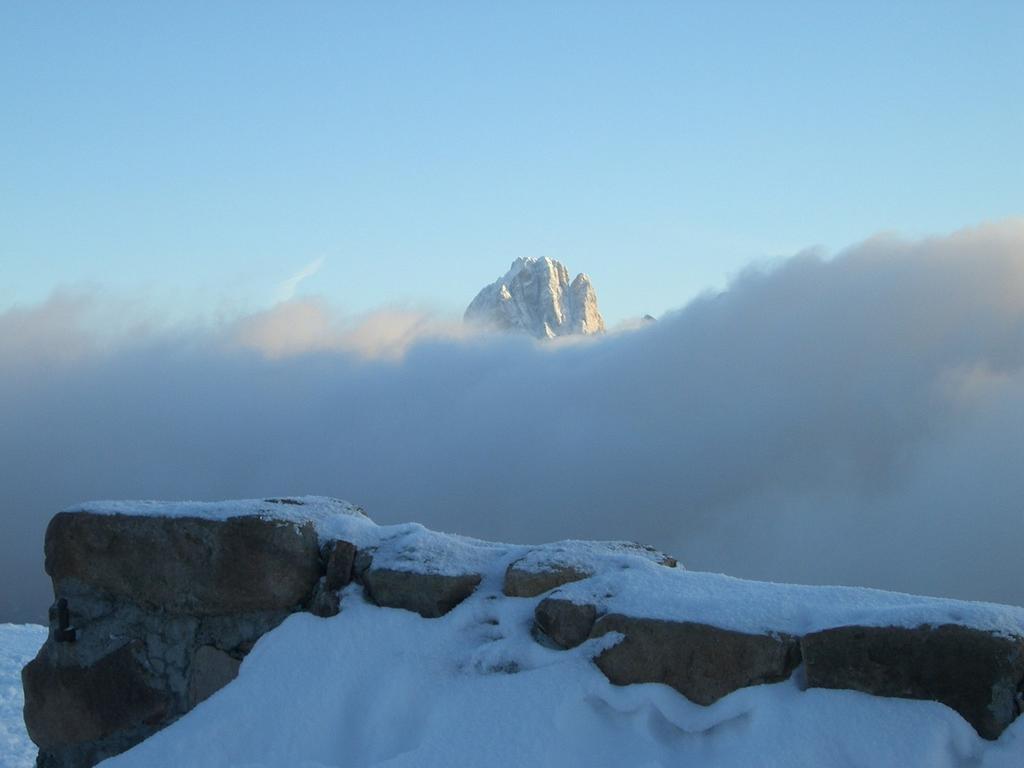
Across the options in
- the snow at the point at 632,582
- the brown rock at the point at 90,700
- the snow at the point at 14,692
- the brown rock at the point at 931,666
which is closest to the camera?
the brown rock at the point at 931,666

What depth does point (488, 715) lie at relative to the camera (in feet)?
9.73

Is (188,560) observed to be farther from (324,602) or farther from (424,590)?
(424,590)

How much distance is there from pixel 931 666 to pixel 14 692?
5.88 meters

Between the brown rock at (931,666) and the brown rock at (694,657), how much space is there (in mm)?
102

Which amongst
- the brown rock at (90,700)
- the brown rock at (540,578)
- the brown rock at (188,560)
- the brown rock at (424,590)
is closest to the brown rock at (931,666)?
the brown rock at (540,578)

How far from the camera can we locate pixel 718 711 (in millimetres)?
2814

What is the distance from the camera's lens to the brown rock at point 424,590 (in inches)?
135

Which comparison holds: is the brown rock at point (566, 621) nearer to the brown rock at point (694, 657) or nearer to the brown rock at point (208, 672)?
the brown rock at point (694, 657)

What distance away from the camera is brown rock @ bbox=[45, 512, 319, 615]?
357 centimetres

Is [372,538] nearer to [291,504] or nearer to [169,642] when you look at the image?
[291,504]

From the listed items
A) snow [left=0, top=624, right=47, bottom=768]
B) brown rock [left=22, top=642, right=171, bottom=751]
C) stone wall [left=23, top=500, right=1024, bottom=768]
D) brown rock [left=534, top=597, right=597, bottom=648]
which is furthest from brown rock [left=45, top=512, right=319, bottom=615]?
snow [left=0, top=624, right=47, bottom=768]

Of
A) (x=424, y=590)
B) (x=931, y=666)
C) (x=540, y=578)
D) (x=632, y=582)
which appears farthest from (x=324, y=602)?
(x=931, y=666)

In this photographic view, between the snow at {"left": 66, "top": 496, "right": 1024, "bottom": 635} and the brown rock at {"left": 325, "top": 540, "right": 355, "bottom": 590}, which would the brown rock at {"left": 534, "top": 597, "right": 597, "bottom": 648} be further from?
the brown rock at {"left": 325, "top": 540, "right": 355, "bottom": 590}

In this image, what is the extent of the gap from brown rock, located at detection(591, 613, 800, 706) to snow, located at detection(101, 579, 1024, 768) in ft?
0.12
